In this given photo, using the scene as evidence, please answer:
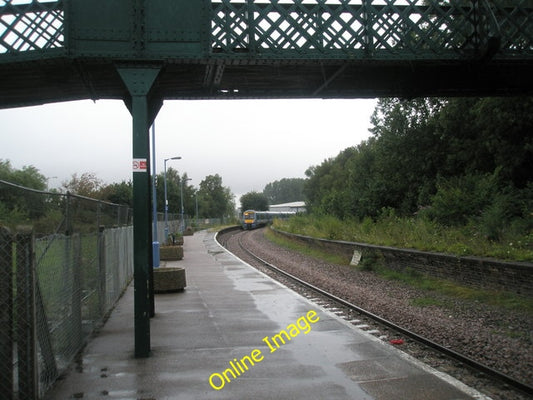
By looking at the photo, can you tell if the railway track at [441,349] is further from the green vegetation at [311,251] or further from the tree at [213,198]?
the tree at [213,198]

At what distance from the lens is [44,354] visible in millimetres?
5707

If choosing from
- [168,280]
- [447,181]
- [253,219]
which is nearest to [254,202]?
[253,219]

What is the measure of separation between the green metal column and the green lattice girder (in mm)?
324

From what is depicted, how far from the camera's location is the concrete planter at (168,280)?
13203 mm

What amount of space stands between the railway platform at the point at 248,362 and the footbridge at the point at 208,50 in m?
0.80

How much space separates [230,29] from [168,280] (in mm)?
7504

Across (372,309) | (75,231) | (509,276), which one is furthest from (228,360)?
(509,276)

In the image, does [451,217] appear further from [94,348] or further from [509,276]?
[94,348]

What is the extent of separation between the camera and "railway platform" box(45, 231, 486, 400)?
572cm

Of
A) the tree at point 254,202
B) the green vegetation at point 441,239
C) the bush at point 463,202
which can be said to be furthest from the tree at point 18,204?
the tree at point 254,202

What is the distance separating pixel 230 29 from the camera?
778 cm

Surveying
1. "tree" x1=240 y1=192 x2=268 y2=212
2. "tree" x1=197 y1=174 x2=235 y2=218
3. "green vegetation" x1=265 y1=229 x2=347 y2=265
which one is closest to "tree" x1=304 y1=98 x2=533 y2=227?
"green vegetation" x1=265 y1=229 x2=347 y2=265

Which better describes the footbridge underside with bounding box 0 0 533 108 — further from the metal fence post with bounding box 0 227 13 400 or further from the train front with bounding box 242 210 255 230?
the train front with bounding box 242 210 255 230

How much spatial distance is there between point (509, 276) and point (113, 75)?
9072 mm
